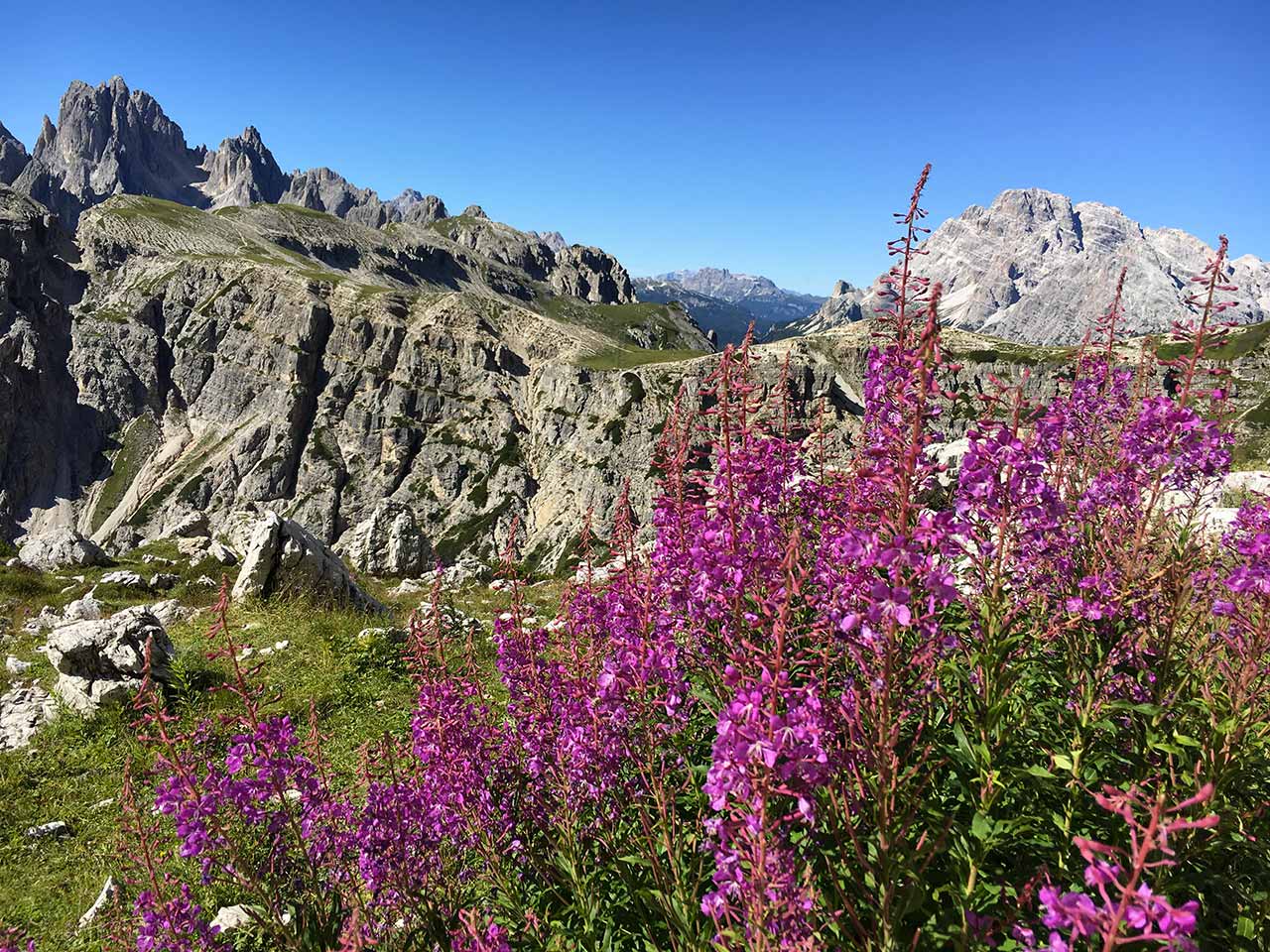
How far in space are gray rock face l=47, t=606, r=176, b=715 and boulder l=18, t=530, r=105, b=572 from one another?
1947 centimetres

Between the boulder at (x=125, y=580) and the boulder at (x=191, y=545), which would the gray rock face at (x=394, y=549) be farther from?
the boulder at (x=125, y=580)

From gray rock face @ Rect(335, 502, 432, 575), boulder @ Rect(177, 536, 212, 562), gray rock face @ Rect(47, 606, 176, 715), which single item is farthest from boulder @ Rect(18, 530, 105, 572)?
gray rock face @ Rect(47, 606, 176, 715)

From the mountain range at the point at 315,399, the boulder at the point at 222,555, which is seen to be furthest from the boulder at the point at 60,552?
the mountain range at the point at 315,399

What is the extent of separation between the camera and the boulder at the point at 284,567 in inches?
771

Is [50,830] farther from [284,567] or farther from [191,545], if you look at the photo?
[191,545]

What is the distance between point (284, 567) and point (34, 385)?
173442mm

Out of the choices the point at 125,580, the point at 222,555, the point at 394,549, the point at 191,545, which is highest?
the point at 125,580

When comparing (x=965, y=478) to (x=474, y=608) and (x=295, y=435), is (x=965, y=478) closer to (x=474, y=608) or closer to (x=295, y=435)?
(x=474, y=608)

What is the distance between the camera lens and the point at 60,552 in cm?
2792

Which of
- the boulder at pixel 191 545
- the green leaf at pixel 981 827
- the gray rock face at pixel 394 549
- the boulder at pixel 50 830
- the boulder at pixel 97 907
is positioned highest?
the green leaf at pixel 981 827

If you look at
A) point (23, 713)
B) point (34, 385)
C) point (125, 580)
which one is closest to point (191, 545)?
point (125, 580)

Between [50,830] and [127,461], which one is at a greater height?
[50,830]

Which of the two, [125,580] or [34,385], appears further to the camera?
[34,385]

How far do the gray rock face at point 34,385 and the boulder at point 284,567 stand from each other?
15417 cm
